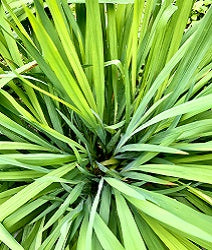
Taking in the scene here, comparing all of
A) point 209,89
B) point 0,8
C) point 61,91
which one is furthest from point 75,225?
point 0,8

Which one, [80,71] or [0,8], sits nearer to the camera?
[80,71]

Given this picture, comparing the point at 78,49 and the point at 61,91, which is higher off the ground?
the point at 78,49

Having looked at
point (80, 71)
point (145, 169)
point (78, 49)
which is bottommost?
point (145, 169)

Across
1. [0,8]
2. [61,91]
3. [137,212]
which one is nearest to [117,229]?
[137,212]

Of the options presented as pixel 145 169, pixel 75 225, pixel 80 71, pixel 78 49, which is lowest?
pixel 75 225

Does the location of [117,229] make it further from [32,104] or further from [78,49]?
[78,49]

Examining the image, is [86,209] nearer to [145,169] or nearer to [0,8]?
[145,169]
